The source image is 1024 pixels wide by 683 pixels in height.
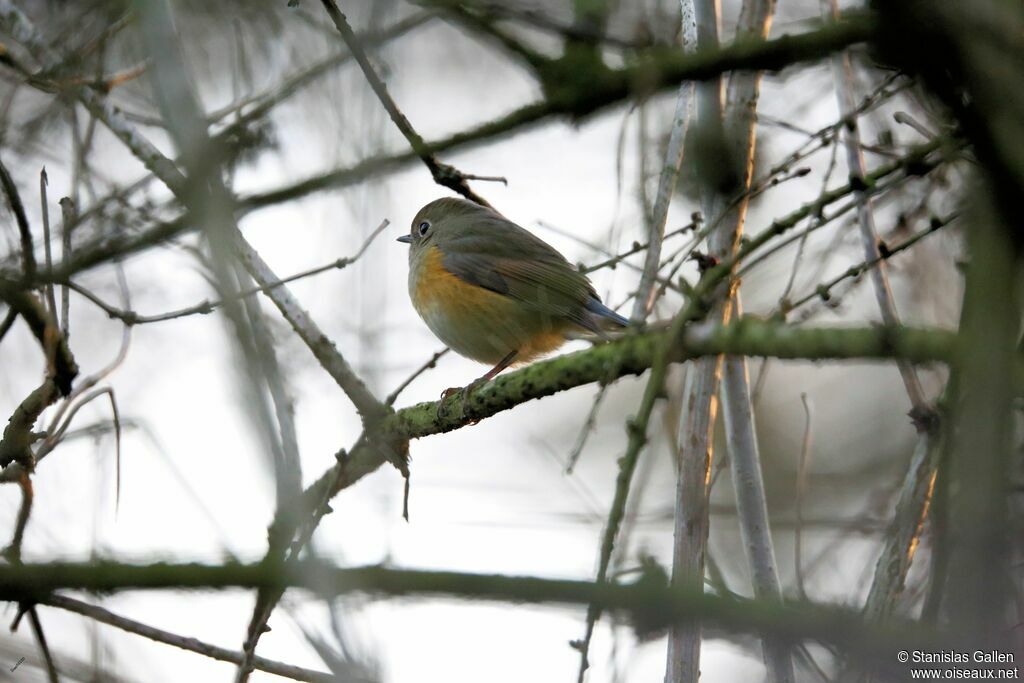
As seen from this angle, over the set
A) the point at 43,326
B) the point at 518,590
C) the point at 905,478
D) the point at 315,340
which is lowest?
the point at 518,590

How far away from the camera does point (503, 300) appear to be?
16.0 ft

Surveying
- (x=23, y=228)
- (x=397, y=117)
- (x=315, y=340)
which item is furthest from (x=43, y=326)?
(x=315, y=340)

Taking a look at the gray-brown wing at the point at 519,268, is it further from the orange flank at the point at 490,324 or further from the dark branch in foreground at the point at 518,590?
the dark branch in foreground at the point at 518,590

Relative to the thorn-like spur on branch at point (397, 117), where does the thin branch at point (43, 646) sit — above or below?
below

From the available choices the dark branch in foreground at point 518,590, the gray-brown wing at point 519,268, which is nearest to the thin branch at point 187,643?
the dark branch in foreground at point 518,590

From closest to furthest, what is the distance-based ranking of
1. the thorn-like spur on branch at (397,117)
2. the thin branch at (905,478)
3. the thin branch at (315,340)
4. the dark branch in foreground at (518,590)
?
the dark branch in foreground at (518,590)
the thorn-like spur on branch at (397,117)
the thin branch at (905,478)
the thin branch at (315,340)

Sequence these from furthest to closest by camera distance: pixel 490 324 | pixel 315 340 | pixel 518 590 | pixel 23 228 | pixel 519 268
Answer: pixel 519 268 → pixel 490 324 → pixel 315 340 → pixel 23 228 → pixel 518 590

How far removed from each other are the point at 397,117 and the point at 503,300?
1885 millimetres

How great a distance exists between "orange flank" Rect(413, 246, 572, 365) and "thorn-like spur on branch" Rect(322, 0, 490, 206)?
0.71 m

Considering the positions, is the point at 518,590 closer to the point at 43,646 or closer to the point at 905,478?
the point at 43,646

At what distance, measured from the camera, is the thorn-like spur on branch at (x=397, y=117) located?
2.09 meters

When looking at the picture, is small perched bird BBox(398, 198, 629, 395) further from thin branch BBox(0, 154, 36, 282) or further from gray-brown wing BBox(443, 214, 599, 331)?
thin branch BBox(0, 154, 36, 282)

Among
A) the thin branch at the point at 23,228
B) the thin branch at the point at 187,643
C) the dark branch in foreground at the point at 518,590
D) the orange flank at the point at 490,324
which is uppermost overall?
the orange flank at the point at 490,324

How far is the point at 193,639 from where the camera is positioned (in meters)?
2.49
